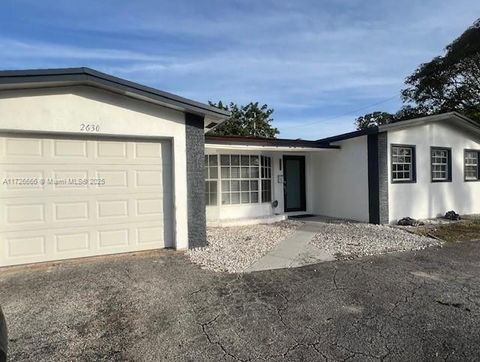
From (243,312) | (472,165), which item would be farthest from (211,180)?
(472,165)

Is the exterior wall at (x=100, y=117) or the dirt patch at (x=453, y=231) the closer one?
the exterior wall at (x=100, y=117)

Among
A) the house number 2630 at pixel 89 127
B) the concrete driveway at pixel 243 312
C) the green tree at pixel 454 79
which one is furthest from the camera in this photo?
the green tree at pixel 454 79

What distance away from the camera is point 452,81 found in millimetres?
23391

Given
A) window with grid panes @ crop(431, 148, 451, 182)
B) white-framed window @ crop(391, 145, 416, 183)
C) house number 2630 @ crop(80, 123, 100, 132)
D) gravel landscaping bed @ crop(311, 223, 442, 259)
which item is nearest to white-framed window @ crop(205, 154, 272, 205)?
gravel landscaping bed @ crop(311, 223, 442, 259)

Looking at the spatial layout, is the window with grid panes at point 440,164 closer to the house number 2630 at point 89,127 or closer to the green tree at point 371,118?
the house number 2630 at point 89,127

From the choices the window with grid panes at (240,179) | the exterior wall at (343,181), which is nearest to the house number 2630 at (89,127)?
the window with grid panes at (240,179)

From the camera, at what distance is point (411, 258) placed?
21.7 ft

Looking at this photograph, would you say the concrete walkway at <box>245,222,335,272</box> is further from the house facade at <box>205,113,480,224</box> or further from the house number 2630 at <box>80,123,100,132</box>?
the house number 2630 at <box>80,123,100,132</box>

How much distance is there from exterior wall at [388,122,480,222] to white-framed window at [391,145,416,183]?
0.17 meters

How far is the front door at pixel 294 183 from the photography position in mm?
12758

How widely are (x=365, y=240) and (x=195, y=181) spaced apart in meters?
4.29

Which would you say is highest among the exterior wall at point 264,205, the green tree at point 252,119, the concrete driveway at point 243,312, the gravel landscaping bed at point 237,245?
the green tree at point 252,119

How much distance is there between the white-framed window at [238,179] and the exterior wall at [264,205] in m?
0.14

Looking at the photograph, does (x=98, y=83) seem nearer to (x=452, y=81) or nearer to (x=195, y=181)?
(x=195, y=181)
